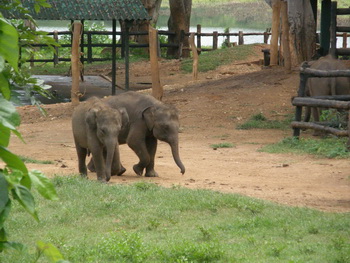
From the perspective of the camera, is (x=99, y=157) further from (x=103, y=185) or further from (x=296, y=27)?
(x=296, y=27)

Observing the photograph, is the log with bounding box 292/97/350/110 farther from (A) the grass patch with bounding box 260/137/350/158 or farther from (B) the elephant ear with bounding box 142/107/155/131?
(B) the elephant ear with bounding box 142/107/155/131

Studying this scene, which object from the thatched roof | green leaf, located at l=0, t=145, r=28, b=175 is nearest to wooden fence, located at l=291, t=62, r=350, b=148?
the thatched roof

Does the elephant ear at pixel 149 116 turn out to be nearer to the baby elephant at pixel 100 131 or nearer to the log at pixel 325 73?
the baby elephant at pixel 100 131

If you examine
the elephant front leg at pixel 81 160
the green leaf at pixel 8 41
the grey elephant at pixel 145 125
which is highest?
the green leaf at pixel 8 41

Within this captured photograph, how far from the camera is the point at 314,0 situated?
24.6 metres

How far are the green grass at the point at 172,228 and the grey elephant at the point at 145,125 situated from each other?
2267 millimetres

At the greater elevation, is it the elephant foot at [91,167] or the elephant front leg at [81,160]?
the elephant front leg at [81,160]

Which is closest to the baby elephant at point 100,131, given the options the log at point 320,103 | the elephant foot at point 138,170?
the elephant foot at point 138,170

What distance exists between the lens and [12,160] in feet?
5.81

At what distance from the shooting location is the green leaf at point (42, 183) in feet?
5.95

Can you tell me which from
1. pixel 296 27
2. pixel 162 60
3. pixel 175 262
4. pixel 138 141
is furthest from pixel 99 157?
pixel 162 60

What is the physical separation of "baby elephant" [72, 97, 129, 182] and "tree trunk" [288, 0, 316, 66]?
43.7ft

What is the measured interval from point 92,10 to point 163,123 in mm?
13764

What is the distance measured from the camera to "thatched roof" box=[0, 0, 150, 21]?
23375mm
